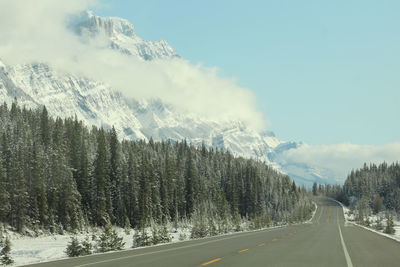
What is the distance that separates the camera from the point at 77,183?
309 feet

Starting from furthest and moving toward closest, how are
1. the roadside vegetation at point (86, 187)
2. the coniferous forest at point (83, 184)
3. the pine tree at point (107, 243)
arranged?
the coniferous forest at point (83, 184) → the roadside vegetation at point (86, 187) → the pine tree at point (107, 243)

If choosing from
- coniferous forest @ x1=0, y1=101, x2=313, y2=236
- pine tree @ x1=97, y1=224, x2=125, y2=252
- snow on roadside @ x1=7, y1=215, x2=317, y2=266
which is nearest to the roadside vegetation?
coniferous forest @ x1=0, y1=101, x2=313, y2=236

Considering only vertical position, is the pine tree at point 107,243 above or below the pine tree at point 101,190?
below

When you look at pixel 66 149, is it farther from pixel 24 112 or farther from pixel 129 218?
pixel 24 112

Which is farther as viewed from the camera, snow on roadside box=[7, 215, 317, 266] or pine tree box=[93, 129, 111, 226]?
pine tree box=[93, 129, 111, 226]

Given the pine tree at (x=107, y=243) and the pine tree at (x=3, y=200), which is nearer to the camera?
the pine tree at (x=107, y=243)

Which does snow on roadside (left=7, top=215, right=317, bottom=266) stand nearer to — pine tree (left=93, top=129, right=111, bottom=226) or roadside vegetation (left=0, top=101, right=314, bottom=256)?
roadside vegetation (left=0, top=101, right=314, bottom=256)

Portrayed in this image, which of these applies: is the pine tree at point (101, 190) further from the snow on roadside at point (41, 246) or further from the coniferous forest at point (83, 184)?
the snow on roadside at point (41, 246)

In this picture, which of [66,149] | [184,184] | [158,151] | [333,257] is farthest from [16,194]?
[158,151]

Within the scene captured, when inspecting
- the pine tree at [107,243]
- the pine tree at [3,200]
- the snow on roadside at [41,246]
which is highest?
the pine tree at [3,200]

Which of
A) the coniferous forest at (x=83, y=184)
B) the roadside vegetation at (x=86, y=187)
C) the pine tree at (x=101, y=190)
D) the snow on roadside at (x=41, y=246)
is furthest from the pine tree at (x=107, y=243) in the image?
the pine tree at (x=101, y=190)

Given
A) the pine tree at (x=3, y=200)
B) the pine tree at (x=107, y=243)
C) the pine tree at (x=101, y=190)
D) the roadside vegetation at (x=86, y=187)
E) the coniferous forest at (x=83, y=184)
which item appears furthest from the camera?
the pine tree at (x=101, y=190)

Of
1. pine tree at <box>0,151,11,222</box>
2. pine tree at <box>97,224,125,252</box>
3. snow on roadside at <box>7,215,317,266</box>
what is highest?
pine tree at <box>0,151,11,222</box>

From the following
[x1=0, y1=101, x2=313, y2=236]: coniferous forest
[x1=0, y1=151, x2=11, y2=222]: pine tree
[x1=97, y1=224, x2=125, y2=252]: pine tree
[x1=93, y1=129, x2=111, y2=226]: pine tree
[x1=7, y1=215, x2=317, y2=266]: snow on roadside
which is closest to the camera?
[x1=7, y1=215, x2=317, y2=266]: snow on roadside
